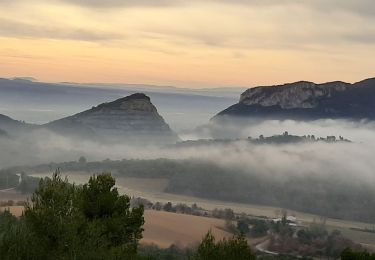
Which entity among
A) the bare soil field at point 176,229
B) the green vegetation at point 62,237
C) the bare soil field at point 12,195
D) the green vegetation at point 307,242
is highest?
the green vegetation at point 62,237

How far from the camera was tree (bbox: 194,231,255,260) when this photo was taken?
3406cm

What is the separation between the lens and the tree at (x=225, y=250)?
34.1 metres

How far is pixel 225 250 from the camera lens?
3447 centimetres

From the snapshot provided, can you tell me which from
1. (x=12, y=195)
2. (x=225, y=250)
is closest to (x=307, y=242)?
(x=12, y=195)

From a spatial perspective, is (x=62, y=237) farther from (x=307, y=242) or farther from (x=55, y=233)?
(x=307, y=242)

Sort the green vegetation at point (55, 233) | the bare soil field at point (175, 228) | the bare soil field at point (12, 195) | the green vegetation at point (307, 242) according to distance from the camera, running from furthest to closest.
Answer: the bare soil field at point (12, 195)
the green vegetation at point (307, 242)
the bare soil field at point (175, 228)
the green vegetation at point (55, 233)

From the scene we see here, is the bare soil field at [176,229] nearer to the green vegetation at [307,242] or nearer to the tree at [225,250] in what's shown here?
the green vegetation at [307,242]

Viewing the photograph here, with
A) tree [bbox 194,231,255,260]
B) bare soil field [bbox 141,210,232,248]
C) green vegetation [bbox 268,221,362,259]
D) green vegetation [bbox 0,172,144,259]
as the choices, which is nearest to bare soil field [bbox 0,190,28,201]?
bare soil field [bbox 141,210,232,248]

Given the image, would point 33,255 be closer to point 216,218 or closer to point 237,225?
point 237,225

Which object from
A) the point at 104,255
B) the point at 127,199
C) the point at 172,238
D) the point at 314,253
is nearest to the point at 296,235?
the point at 314,253

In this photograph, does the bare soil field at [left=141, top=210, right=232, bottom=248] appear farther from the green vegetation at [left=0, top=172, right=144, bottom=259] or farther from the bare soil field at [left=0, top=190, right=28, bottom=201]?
the green vegetation at [left=0, top=172, right=144, bottom=259]

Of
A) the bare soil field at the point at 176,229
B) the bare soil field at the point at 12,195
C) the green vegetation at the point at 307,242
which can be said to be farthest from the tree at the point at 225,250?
the bare soil field at the point at 12,195

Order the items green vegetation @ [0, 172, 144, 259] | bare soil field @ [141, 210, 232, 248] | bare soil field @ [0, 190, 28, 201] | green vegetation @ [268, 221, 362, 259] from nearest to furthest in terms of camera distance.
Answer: green vegetation @ [0, 172, 144, 259] → bare soil field @ [141, 210, 232, 248] → green vegetation @ [268, 221, 362, 259] → bare soil field @ [0, 190, 28, 201]

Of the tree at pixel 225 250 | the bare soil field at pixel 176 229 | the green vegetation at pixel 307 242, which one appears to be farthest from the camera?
the green vegetation at pixel 307 242
